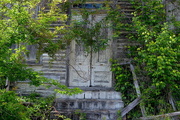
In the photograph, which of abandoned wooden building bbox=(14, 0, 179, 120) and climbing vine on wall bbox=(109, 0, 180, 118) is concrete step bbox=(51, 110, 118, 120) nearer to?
climbing vine on wall bbox=(109, 0, 180, 118)

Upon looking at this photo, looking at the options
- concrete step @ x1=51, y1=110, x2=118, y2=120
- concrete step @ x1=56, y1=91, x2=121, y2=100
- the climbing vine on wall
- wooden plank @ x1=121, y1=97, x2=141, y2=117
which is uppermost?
the climbing vine on wall

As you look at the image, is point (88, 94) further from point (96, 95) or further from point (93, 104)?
point (93, 104)

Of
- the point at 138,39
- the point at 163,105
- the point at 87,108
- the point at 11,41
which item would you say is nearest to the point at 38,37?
the point at 11,41

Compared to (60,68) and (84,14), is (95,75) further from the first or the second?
(84,14)

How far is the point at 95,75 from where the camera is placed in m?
9.45

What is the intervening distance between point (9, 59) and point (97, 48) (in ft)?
13.3

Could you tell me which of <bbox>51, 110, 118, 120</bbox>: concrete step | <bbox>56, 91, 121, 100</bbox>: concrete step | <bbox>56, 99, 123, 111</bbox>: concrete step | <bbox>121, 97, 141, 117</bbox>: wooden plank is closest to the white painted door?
<bbox>56, 91, 121, 100</bbox>: concrete step

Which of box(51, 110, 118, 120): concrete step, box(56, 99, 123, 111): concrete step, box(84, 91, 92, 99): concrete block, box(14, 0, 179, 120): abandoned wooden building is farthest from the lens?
box(14, 0, 179, 120): abandoned wooden building

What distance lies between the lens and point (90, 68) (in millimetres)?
9445

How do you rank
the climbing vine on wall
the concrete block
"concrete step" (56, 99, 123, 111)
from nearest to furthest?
the climbing vine on wall
"concrete step" (56, 99, 123, 111)
the concrete block

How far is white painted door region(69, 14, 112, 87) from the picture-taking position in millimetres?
9414

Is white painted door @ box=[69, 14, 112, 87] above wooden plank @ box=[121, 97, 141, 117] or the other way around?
above

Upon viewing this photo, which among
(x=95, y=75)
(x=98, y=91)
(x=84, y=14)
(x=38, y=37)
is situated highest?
(x=84, y=14)

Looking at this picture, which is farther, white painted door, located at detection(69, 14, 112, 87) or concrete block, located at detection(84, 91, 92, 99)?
white painted door, located at detection(69, 14, 112, 87)
